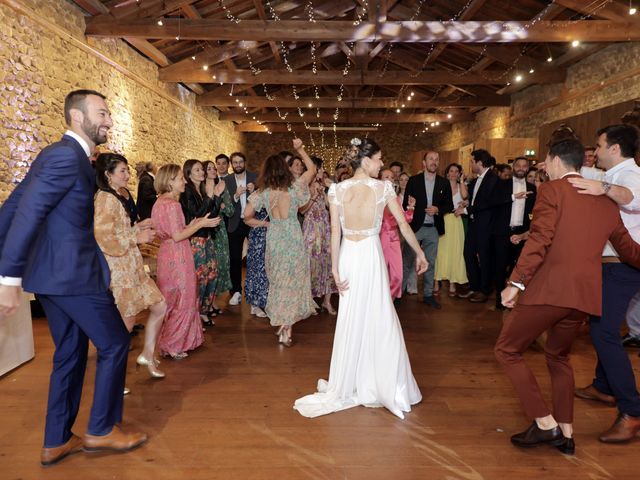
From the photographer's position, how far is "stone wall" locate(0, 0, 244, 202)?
15.6 ft

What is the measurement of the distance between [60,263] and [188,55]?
894cm

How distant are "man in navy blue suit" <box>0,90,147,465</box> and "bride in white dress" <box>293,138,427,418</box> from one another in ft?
3.63

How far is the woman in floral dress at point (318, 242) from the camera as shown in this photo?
16.4ft

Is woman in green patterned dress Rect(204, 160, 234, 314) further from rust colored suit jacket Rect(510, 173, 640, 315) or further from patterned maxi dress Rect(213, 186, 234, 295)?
rust colored suit jacket Rect(510, 173, 640, 315)

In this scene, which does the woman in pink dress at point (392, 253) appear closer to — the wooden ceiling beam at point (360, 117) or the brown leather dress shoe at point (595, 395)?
the brown leather dress shoe at point (595, 395)

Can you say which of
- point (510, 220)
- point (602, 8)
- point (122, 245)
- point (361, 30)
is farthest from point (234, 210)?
point (602, 8)

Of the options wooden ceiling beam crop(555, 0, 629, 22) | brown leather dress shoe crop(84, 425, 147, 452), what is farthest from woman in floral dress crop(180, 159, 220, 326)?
wooden ceiling beam crop(555, 0, 629, 22)

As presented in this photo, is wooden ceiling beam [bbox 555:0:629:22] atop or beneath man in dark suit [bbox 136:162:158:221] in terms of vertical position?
atop

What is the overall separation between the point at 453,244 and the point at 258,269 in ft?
9.05

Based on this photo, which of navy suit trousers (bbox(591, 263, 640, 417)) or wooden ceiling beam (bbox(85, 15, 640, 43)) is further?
wooden ceiling beam (bbox(85, 15, 640, 43))

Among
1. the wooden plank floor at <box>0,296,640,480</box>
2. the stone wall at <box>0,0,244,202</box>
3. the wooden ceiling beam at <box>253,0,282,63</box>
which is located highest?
the wooden ceiling beam at <box>253,0,282,63</box>

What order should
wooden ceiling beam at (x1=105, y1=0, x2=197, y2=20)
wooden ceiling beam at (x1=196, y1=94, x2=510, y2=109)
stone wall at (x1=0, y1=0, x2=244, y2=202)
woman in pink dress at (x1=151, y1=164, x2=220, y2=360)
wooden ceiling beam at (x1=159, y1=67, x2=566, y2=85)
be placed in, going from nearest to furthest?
woman in pink dress at (x1=151, y1=164, x2=220, y2=360) < stone wall at (x1=0, y1=0, x2=244, y2=202) < wooden ceiling beam at (x1=105, y1=0, x2=197, y2=20) < wooden ceiling beam at (x1=159, y1=67, x2=566, y2=85) < wooden ceiling beam at (x1=196, y1=94, x2=510, y2=109)

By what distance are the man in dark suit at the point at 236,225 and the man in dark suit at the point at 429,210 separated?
6.39 ft

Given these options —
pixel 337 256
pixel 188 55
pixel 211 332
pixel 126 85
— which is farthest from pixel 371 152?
pixel 188 55
